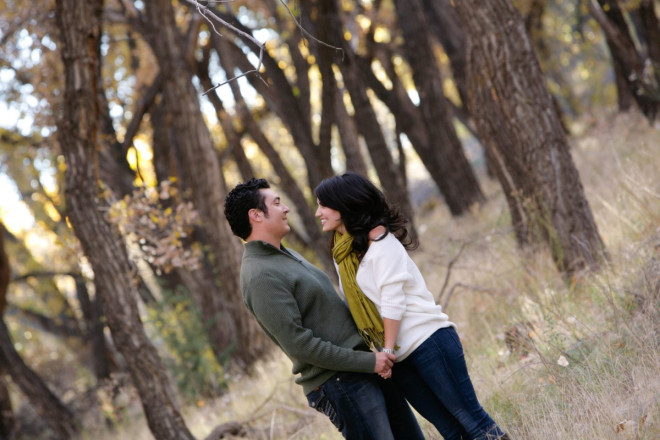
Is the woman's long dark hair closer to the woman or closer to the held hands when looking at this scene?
the woman

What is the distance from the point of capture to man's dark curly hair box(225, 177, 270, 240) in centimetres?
388

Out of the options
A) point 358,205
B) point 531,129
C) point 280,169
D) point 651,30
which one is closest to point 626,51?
point 651,30

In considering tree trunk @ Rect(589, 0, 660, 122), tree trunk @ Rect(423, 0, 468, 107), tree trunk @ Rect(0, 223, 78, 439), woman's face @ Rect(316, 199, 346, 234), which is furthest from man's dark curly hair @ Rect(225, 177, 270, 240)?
tree trunk @ Rect(423, 0, 468, 107)

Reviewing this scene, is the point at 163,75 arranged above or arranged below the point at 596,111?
above

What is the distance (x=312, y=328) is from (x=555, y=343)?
227 centimetres

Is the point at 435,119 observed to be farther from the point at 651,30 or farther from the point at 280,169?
the point at 651,30

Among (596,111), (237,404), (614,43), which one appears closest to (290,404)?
(237,404)

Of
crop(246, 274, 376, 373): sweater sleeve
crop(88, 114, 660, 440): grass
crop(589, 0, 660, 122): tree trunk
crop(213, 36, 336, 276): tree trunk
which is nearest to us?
crop(246, 274, 376, 373): sweater sleeve

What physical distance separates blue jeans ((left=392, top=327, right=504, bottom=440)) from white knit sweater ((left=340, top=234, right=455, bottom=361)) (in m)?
0.06

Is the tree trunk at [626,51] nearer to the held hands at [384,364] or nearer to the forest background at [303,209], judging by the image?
the forest background at [303,209]

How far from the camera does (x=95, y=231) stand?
7.16 m

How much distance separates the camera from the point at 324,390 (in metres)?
→ 3.75

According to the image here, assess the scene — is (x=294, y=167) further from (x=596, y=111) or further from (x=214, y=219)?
(x=214, y=219)

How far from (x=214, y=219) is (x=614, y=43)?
833cm
